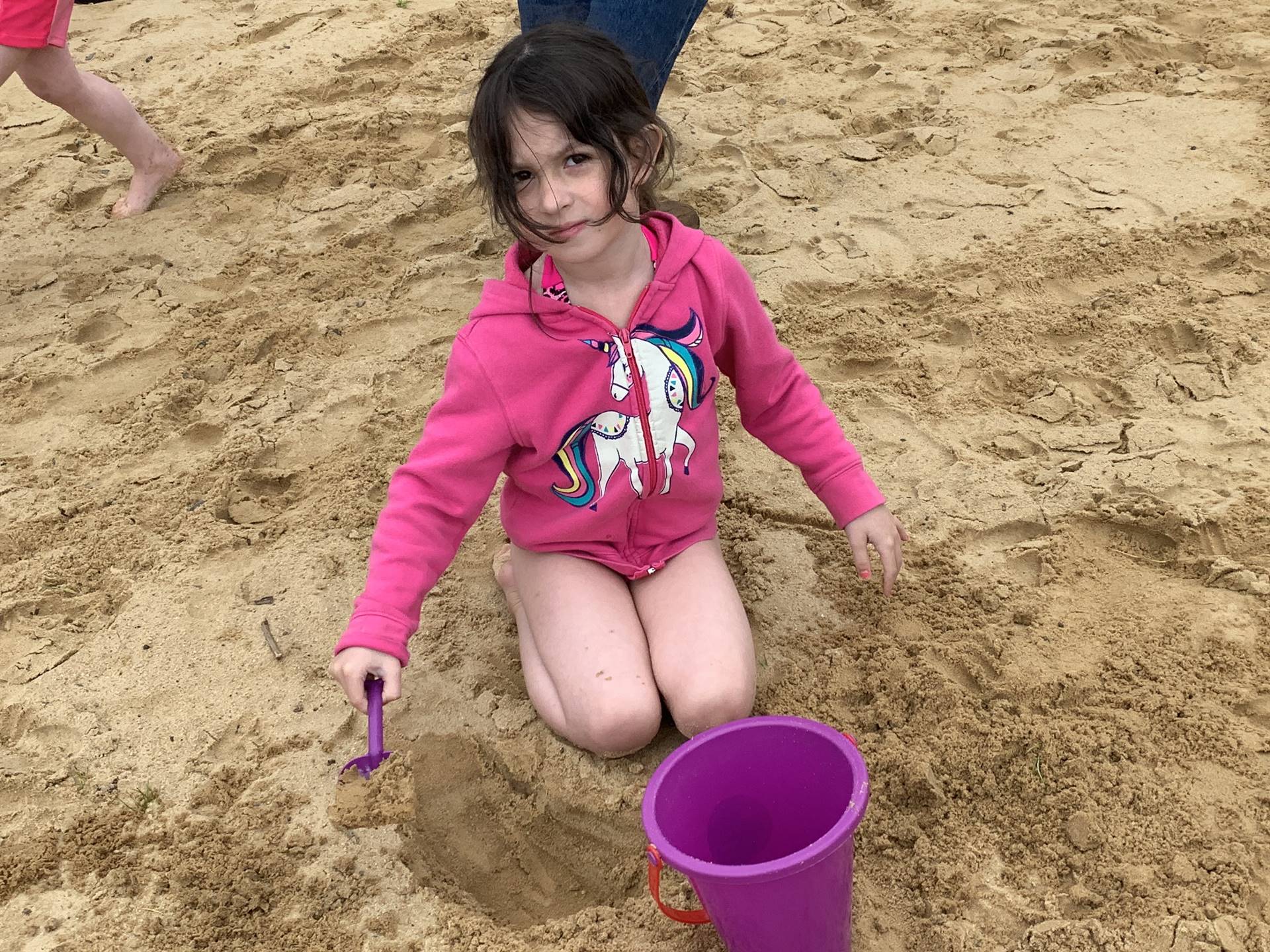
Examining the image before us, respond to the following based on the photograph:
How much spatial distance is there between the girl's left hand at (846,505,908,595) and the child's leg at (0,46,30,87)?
258 centimetres

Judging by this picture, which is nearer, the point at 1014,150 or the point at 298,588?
the point at 298,588

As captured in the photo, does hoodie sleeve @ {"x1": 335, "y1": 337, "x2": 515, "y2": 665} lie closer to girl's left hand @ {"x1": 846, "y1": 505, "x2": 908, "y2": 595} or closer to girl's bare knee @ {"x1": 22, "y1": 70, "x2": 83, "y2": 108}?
girl's left hand @ {"x1": 846, "y1": 505, "x2": 908, "y2": 595}

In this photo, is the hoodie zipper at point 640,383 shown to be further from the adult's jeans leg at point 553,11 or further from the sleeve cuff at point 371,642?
the adult's jeans leg at point 553,11

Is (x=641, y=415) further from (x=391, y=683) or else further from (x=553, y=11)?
(x=553, y=11)

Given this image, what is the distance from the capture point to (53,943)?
1.61 metres

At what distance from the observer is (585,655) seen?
1.82 meters

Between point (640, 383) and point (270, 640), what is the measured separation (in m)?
0.86

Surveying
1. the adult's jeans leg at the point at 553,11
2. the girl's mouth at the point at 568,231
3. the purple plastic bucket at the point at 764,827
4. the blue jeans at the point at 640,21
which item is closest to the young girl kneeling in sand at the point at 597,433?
the girl's mouth at the point at 568,231

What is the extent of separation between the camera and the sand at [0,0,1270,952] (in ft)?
5.36

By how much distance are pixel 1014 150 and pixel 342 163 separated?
2.01 metres

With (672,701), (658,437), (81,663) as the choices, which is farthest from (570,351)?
(81,663)

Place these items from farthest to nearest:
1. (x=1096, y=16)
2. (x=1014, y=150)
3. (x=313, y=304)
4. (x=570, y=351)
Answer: (x=1096, y=16) → (x=1014, y=150) → (x=313, y=304) → (x=570, y=351)

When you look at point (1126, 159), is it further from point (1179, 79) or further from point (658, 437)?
point (658, 437)

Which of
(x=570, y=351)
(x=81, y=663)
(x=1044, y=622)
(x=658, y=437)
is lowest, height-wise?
(x=81, y=663)
